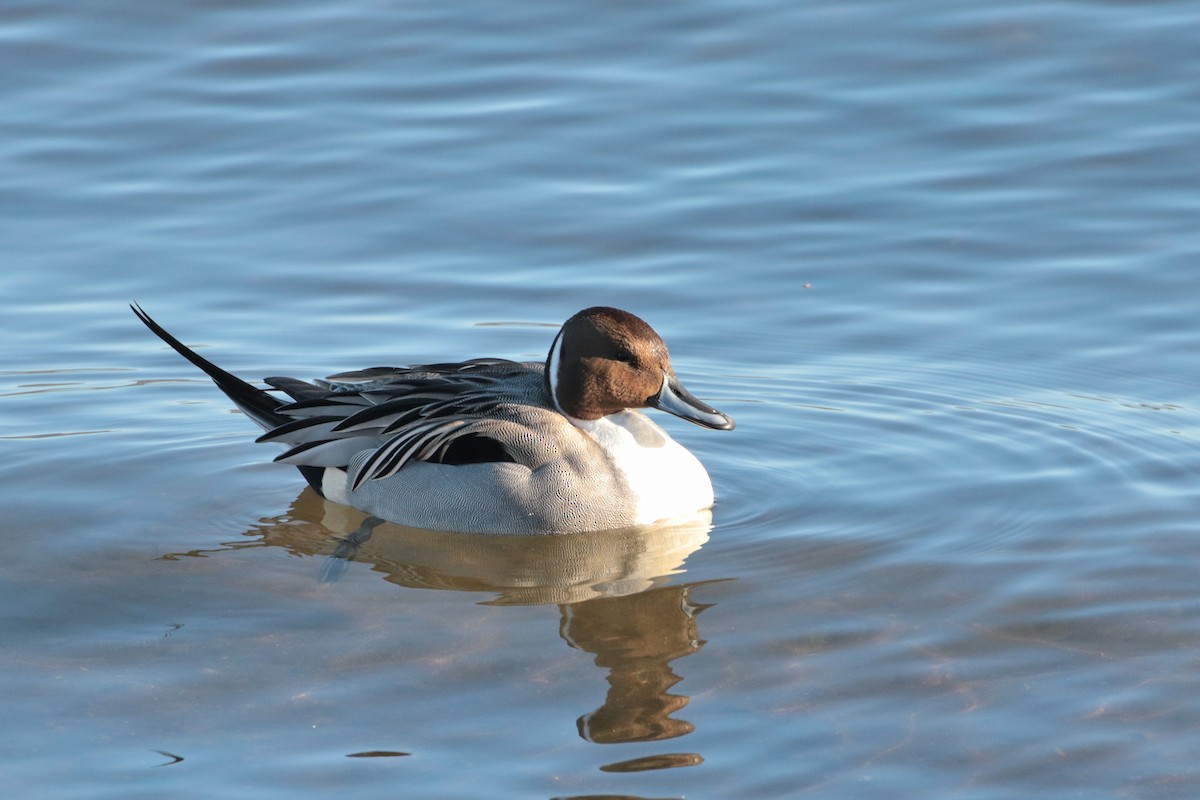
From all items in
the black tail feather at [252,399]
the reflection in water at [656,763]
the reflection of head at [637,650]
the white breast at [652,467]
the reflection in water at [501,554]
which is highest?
the black tail feather at [252,399]

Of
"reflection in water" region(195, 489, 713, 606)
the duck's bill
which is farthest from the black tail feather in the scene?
the duck's bill

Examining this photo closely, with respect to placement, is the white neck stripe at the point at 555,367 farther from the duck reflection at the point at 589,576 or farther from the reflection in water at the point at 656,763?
the reflection in water at the point at 656,763

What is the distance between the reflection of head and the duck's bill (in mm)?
1047

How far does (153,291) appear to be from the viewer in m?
10.7

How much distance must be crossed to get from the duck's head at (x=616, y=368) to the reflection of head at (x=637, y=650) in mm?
1139

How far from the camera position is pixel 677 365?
32.0 ft

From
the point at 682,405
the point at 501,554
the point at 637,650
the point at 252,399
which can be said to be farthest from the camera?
the point at 252,399

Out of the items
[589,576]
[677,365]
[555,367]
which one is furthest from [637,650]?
[677,365]

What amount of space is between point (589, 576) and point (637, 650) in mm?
882

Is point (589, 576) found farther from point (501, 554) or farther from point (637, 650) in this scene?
point (637, 650)

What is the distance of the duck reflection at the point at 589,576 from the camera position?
20.5 feet

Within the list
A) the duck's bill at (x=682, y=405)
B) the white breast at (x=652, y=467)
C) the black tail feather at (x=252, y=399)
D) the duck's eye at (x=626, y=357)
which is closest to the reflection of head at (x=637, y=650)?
the white breast at (x=652, y=467)

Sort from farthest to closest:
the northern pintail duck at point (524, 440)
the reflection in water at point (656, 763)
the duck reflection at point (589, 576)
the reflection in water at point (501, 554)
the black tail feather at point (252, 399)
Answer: the black tail feather at point (252, 399) < the northern pintail duck at point (524, 440) < the reflection in water at point (501, 554) < the duck reflection at point (589, 576) < the reflection in water at point (656, 763)

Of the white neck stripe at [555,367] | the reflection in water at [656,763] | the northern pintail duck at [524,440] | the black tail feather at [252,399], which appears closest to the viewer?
the reflection in water at [656,763]
